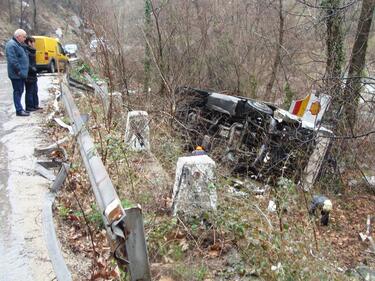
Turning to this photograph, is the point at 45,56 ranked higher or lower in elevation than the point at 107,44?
lower

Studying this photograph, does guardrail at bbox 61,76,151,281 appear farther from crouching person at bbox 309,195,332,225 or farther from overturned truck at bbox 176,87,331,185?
overturned truck at bbox 176,87,331,185

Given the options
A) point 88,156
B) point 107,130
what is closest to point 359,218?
point 107,130

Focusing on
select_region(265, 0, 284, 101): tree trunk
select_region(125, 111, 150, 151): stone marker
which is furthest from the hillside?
select_region(125, 111, 150, 151): stone marker

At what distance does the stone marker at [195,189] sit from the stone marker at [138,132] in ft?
7.08

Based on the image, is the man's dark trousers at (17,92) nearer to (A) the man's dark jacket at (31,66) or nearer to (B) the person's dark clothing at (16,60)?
(B) the person's dark clothing at (16,60)

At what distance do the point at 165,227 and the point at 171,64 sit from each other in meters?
11.3

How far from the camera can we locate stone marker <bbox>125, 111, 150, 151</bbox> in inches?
246

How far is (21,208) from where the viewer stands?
165 inches

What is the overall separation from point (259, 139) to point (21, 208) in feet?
21.4

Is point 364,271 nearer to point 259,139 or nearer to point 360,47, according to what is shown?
point 259,139

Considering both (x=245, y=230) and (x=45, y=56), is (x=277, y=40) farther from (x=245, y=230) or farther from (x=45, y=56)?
(x=245, y=230)

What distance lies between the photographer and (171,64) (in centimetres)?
1467

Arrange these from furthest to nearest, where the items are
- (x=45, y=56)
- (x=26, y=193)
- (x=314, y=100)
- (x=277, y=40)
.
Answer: (x=45, y=56) < (x=277, y=40) < (x=314, y=100) < (x=26, y=193)

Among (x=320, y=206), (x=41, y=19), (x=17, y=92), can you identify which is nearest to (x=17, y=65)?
(x=17, y=92)
